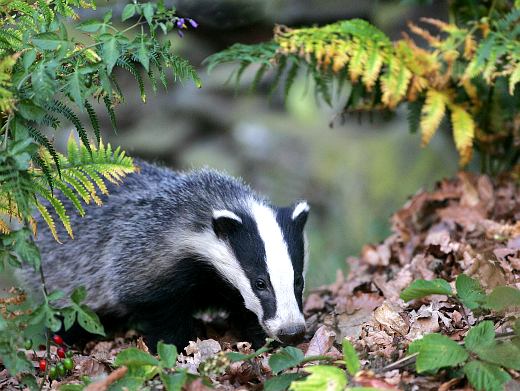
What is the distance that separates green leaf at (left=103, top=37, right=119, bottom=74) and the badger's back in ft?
5.88

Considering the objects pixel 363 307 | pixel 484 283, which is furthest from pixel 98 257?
pixel 484 283

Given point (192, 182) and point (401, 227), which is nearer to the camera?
point (192, 182)

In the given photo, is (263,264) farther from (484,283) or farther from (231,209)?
(484,283)

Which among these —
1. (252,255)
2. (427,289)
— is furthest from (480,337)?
(252,255)

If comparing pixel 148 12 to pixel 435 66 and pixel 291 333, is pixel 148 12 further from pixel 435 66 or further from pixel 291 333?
pixel 435 66

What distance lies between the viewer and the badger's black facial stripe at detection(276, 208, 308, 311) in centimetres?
478

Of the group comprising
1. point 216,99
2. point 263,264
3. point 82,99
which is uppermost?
point 82,99

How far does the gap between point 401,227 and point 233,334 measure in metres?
1.99

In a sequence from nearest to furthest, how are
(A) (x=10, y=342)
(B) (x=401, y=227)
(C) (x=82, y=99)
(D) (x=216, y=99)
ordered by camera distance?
1. (A) (x=10, y=342)
2. (C) (x=82, y=99)
3. (B) (x=401, y=227)
4. (D) (x=216, y=99)

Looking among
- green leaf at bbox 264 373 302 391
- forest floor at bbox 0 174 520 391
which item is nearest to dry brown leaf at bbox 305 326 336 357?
forest floor at bbox 0 174 520 391

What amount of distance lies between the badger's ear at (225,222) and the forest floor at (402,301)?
73 cm

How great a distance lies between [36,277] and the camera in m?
6.06

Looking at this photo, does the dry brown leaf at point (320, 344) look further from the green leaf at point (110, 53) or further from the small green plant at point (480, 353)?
the green leaf at point (110, 53)

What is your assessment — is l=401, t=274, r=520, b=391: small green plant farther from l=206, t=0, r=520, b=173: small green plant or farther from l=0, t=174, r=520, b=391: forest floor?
l=206, t=0, r=520, b=173: small green plant
